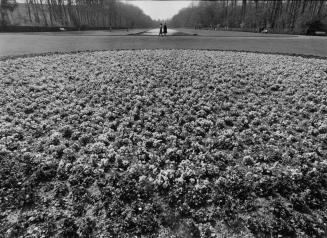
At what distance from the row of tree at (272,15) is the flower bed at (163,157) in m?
49.0

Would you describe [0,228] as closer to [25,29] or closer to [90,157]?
[90,157]

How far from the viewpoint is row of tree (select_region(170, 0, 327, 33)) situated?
172 ft

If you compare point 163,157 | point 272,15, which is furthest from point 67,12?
point 163,157

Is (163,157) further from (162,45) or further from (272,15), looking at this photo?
(272,15)

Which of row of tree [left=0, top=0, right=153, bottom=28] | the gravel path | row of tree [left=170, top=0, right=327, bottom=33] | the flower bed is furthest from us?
row of tree [left=0, top=0, right=153, bottom=28]

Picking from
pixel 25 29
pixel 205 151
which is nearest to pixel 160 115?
pixel 205 151

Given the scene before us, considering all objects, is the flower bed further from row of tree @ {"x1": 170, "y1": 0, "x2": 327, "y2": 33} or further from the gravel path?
row of tree @ {"x1": 170, "y1": 0, "x2": 327, "y2": 33}

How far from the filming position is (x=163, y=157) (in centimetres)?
600

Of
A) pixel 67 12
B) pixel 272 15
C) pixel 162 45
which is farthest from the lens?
pixel 67 12

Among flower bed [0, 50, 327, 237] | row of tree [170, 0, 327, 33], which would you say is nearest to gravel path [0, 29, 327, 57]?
flower bed [0, 50, 327, 237]

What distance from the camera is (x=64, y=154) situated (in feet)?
20.4

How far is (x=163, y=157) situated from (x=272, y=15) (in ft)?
273

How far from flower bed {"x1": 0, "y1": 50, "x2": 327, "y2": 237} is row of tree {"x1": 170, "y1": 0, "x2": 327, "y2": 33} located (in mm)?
49023

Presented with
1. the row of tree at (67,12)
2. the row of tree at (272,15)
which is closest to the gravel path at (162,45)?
the row of tree at (272,15)
